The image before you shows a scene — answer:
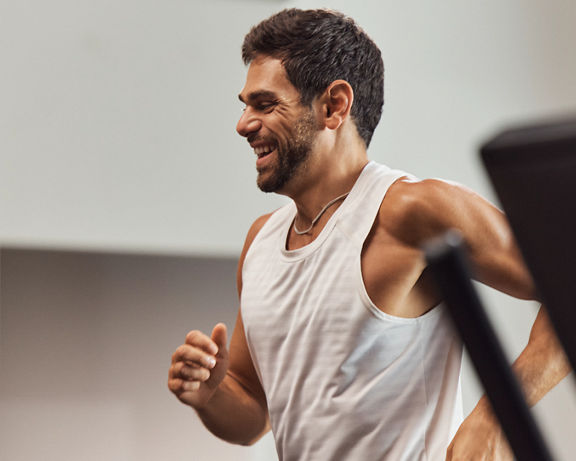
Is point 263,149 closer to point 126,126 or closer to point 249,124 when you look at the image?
point 249,124

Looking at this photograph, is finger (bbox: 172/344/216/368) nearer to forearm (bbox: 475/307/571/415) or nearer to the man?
the man

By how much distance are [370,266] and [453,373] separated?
0.20 meters

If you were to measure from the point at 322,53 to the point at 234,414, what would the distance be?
637 millimetres

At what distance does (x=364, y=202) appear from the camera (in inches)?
47.2

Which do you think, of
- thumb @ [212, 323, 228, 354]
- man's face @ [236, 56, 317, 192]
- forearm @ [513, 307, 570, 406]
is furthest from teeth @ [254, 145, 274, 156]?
forearm @ [513, 307, 570, 406]

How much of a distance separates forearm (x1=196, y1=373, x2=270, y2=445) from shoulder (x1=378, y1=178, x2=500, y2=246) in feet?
1.43

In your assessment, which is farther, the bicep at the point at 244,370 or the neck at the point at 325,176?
the bicep at the point at 244,370

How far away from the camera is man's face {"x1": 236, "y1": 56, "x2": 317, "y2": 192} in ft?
4.16

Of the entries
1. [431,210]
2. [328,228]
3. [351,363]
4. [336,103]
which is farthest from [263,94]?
[351,363]

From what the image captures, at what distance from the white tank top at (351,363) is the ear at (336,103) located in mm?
121

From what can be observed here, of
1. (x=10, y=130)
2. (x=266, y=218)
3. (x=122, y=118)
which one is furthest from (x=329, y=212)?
(x=10, y=130)

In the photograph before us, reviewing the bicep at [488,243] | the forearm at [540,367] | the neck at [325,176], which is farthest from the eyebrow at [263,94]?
the forearm at [540,367]

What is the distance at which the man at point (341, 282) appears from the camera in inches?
43.6

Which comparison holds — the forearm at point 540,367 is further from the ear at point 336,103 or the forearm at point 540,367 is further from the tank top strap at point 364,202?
the ear at point 336,103
